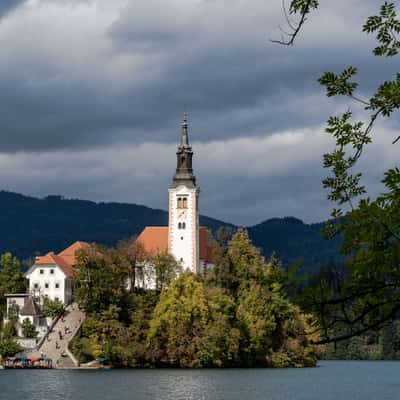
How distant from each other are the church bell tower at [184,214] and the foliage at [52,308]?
50.4ft

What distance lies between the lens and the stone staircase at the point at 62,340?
91812 millimetres

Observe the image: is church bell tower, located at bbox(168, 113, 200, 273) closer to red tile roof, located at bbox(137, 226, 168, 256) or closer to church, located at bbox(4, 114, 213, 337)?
church, located at bbox(4, 114, 213, 337)

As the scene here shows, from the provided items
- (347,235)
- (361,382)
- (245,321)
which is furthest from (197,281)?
(347,235)

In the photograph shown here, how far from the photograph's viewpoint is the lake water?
5466 centimetres

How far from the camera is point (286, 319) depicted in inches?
3442

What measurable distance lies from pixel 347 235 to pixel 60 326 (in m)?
91.5

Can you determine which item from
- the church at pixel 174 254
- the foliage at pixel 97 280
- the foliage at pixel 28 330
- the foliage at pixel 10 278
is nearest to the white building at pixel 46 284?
the church at pixel 174 254

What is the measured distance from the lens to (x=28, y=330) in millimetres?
97438

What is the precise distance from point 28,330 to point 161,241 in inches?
1013

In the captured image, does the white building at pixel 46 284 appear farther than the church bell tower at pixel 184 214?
No

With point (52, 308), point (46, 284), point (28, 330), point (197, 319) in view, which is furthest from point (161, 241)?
point (197, 319)

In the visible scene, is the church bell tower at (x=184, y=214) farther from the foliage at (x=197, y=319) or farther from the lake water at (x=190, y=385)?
the lake water at (x=190, y=385)

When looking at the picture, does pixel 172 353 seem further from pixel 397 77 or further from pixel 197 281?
pixel 397 77

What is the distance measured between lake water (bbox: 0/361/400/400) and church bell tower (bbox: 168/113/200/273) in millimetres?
28013
